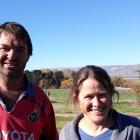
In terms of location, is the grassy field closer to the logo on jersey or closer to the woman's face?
the woman's face

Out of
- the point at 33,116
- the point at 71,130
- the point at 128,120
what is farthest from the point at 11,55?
the point at 128,120

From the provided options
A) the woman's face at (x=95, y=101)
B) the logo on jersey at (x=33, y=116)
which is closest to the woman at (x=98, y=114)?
the woman's face at (x=95, y=101)

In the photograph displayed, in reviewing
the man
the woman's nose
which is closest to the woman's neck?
the woman's nose

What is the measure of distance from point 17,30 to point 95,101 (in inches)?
31.5

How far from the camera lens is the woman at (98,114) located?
364 cm

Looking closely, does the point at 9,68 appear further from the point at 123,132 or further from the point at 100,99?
the point at 123,132

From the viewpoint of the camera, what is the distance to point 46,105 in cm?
390

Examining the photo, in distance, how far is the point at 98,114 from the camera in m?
3.63

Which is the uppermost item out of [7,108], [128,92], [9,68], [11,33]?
[11,33]

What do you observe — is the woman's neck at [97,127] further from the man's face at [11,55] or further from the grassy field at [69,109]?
the man's face at [11,55]

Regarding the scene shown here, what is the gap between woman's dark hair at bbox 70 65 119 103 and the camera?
3.69m

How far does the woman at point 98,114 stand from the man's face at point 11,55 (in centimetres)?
47

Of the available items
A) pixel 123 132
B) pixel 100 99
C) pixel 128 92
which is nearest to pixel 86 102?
pixel 100 99

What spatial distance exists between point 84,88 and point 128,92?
56425mm
